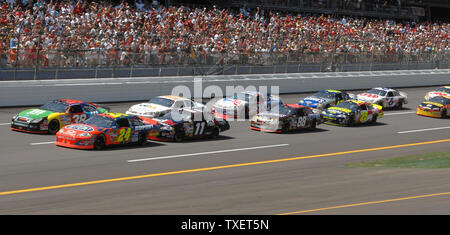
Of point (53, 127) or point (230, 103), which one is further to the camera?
point (230, 103)

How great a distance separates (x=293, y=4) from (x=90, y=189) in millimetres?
40137

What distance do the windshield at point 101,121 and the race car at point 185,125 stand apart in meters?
1.97

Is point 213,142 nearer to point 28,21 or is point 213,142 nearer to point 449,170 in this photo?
point 449,170

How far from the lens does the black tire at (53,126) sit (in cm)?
2309

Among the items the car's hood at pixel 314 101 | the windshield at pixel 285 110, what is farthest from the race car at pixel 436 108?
the windshield at pixel 285 110

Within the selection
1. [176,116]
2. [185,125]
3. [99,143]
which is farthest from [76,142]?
[185,125]

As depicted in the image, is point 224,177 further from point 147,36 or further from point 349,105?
point 147,36

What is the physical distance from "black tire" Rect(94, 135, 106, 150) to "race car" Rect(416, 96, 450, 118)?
60.5ft

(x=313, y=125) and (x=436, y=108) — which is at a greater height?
(x=436, y=108)

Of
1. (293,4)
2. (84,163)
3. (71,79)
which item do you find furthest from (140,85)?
(293,4)

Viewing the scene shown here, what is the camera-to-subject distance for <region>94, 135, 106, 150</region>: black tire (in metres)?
21.2

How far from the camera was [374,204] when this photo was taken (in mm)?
14977

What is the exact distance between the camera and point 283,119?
2677 centimetres

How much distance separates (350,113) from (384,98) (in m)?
6.21
